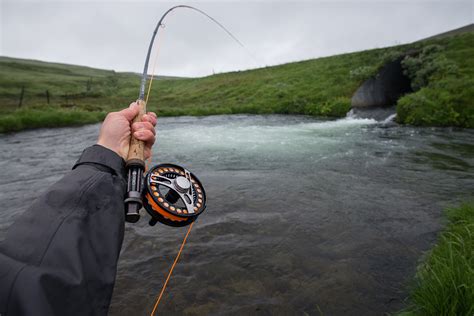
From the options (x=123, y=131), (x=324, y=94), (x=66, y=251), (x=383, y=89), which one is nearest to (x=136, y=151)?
(x=123, y=131)

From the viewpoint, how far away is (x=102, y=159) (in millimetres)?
1885

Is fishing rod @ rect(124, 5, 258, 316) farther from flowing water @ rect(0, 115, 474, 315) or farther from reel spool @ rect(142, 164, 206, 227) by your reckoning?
flowing water @ rect(0, 115, 474, 315)

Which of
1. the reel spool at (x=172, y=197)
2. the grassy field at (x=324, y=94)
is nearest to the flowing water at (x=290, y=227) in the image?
the reel spool at (x=172, y=197)

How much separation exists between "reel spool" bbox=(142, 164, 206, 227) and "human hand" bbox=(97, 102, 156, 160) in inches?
9.4

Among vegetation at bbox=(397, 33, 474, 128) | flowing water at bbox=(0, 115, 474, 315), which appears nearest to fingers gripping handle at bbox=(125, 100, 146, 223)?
flowing water at bbox=(0, 115, 474, 315)

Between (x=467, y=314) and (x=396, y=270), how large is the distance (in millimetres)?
1443

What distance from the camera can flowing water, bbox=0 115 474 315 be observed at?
3.20 metres

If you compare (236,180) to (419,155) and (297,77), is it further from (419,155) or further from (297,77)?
(297,77)

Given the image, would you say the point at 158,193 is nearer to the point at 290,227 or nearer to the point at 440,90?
the point at 290,227

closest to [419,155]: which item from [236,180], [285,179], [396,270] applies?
[285,179]

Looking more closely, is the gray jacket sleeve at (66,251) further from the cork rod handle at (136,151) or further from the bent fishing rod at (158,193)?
the cork rod handle at (136,151)

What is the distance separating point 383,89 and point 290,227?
1993cm

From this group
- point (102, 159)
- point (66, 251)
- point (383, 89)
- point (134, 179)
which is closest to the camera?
point (66, 251)

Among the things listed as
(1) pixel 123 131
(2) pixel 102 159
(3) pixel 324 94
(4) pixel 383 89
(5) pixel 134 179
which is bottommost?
(5) pixel 134 179
